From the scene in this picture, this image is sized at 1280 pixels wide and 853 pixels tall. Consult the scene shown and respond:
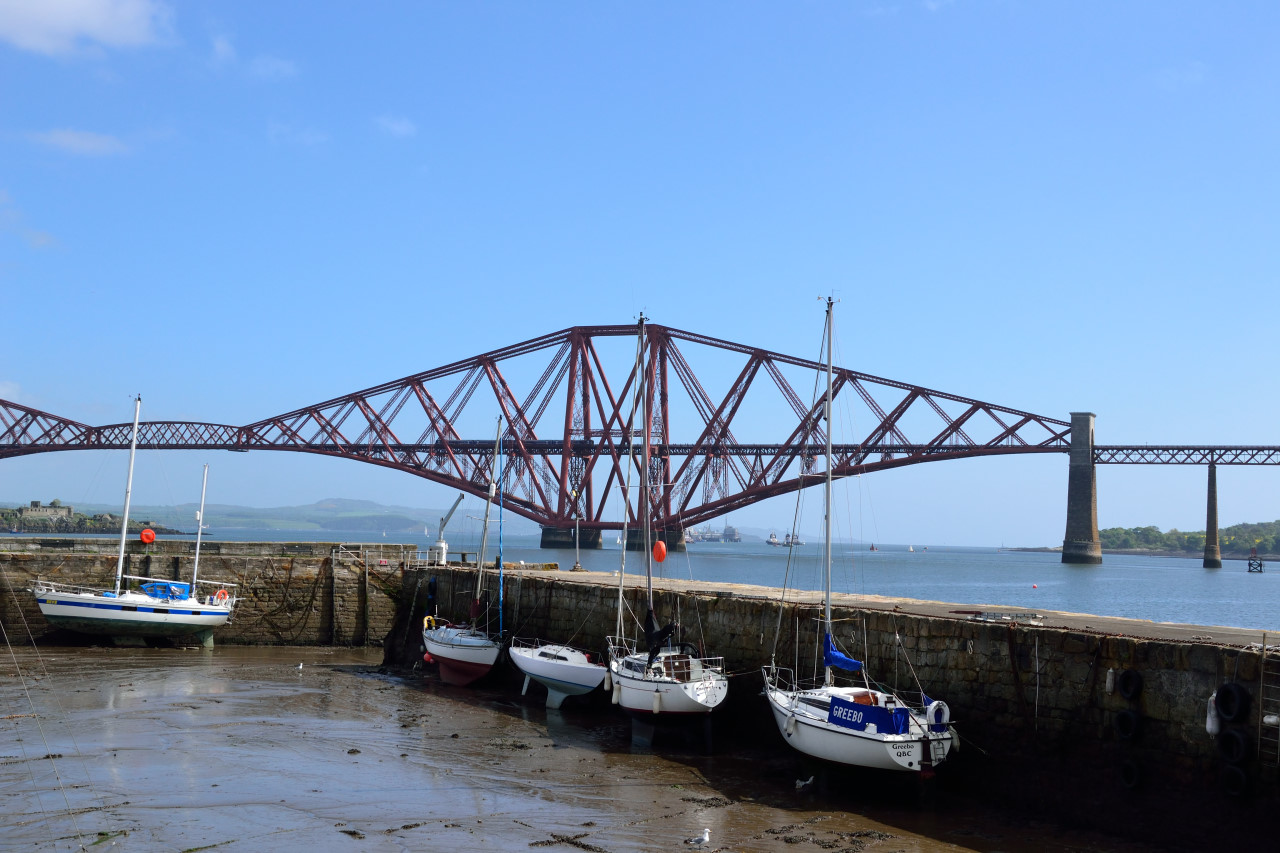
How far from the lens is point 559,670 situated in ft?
67.5

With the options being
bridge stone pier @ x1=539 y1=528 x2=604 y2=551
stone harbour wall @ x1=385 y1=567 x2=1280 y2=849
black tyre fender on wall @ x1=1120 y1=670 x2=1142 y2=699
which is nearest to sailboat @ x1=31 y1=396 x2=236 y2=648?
stone harbour wall @ x1=385 y1=567 x2=1280 y2=849

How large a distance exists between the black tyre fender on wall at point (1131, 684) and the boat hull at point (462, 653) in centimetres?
1412

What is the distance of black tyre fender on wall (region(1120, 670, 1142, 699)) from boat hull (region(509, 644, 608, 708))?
9569mm

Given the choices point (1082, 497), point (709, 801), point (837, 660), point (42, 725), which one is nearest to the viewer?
point (709, 801)

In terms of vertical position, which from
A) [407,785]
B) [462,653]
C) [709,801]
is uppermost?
[462,653]

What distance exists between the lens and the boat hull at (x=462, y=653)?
23734 mm

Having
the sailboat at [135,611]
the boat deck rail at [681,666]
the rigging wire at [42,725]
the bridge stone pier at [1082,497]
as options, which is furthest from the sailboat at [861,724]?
the bridge stone pier at [1082,497]

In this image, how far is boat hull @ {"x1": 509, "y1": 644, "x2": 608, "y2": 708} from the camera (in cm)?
2019

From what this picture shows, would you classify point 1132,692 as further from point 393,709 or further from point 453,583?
point 453,583

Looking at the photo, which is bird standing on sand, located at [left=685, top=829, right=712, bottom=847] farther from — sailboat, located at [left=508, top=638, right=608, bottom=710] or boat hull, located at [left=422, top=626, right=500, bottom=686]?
boat hull, located at [left=422, top=626, right=500, bottom=686]

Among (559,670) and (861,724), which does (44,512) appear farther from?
(861,724)

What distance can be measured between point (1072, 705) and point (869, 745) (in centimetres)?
260

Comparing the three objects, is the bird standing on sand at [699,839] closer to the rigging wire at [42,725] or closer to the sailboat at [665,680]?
the sailboat at [665,680]

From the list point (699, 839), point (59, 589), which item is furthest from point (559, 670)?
point (59, 589)
